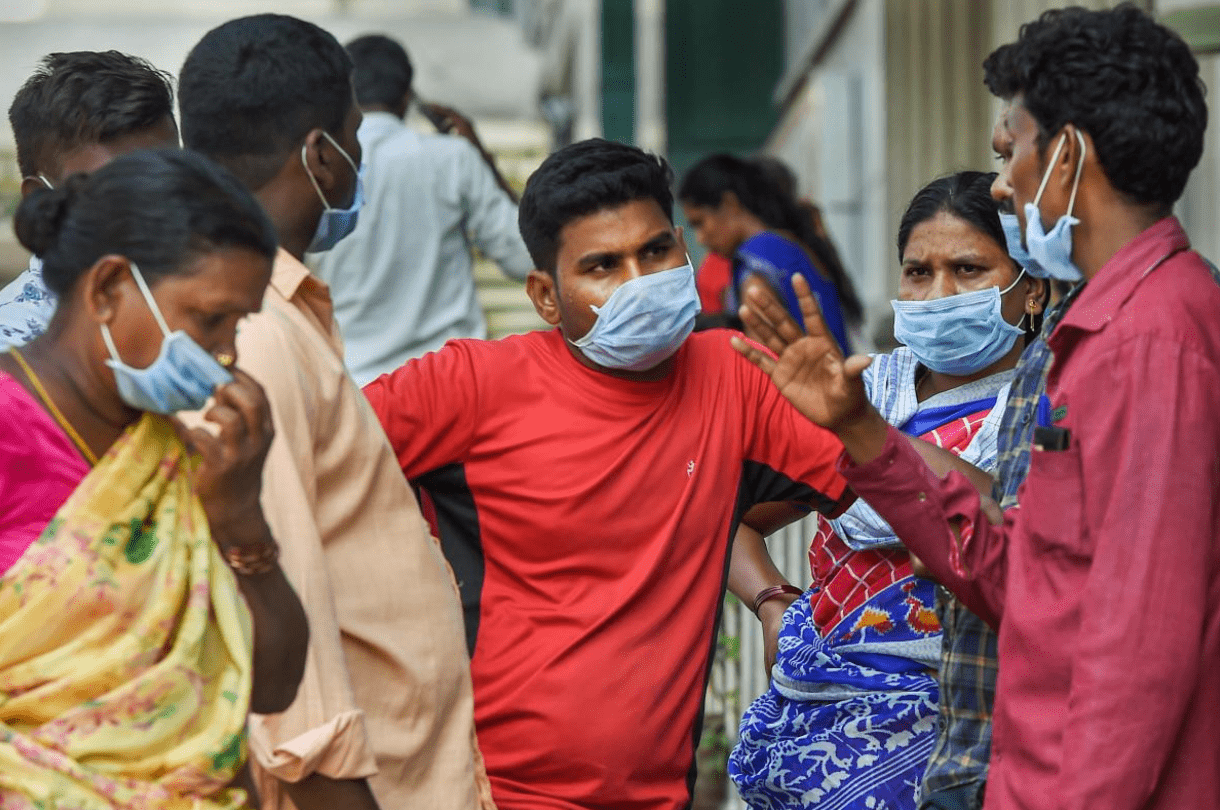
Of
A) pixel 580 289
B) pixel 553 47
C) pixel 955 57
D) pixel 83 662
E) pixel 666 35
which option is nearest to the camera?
pixel 83 662

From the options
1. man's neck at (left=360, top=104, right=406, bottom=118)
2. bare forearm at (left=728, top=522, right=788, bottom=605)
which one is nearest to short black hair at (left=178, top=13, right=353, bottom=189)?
bare forearm at (left=728, top=522, right=788, bottom=605)

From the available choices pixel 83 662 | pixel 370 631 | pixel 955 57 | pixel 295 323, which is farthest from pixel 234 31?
A: pixel 955 57

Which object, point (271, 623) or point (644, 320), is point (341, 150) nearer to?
point (644, 320)

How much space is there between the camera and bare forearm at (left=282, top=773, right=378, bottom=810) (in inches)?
117

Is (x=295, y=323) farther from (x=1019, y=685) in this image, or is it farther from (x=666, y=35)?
(x=666, y=35)

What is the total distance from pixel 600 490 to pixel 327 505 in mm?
793

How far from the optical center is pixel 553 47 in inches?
736

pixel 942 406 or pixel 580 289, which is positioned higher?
pixel 580 289

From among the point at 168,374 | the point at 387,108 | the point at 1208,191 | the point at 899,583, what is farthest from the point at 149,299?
the point at 1208,191

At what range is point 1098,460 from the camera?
2924mm

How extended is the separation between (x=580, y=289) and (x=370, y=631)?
103 centimetres

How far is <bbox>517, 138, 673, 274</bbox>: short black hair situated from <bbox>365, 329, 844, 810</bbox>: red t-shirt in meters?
0.28

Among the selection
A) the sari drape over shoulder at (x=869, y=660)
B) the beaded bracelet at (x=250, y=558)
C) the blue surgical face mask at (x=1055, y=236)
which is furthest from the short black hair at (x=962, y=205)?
the beaded bracelet at (x=250, y=558)

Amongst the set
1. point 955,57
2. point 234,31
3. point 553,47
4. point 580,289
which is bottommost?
point 553,47
